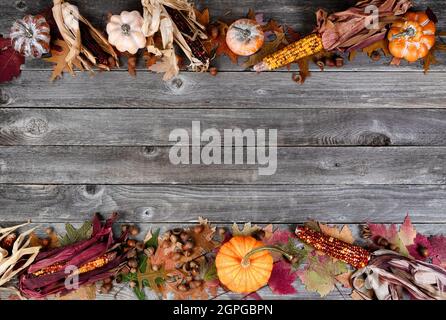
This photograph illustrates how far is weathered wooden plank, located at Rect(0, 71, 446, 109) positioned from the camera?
7.04 ft

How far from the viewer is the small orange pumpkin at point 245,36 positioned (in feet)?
6.57

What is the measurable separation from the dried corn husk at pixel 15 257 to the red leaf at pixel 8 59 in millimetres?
800

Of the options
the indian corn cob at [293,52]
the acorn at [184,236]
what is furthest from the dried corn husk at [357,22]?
the acorn at [184,236]

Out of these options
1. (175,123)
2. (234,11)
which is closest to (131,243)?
(175,123)

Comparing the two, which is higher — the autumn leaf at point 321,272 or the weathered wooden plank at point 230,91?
the weathered wooden plank at point 230,91

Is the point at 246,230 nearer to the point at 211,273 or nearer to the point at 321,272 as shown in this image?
the point at 211,273

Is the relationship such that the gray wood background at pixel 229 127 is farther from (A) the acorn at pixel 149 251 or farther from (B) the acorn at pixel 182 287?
(B) the acorn at pixel 182 287

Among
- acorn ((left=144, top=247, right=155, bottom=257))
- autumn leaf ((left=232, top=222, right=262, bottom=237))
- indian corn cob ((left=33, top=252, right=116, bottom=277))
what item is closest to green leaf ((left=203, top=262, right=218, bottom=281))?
autumn leaf ((left=232, top=222, right=262, bottom=237))

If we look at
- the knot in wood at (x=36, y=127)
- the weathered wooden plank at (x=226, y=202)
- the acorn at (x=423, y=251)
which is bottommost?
the acorn at (x=423, y=251)

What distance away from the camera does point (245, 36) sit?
2.00 metres

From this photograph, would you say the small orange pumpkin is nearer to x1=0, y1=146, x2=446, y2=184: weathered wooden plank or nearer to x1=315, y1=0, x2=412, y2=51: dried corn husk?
x1=315, y1=0, x2=412, y2=51: dried corn husk

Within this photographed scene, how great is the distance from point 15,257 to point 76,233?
0.31m
